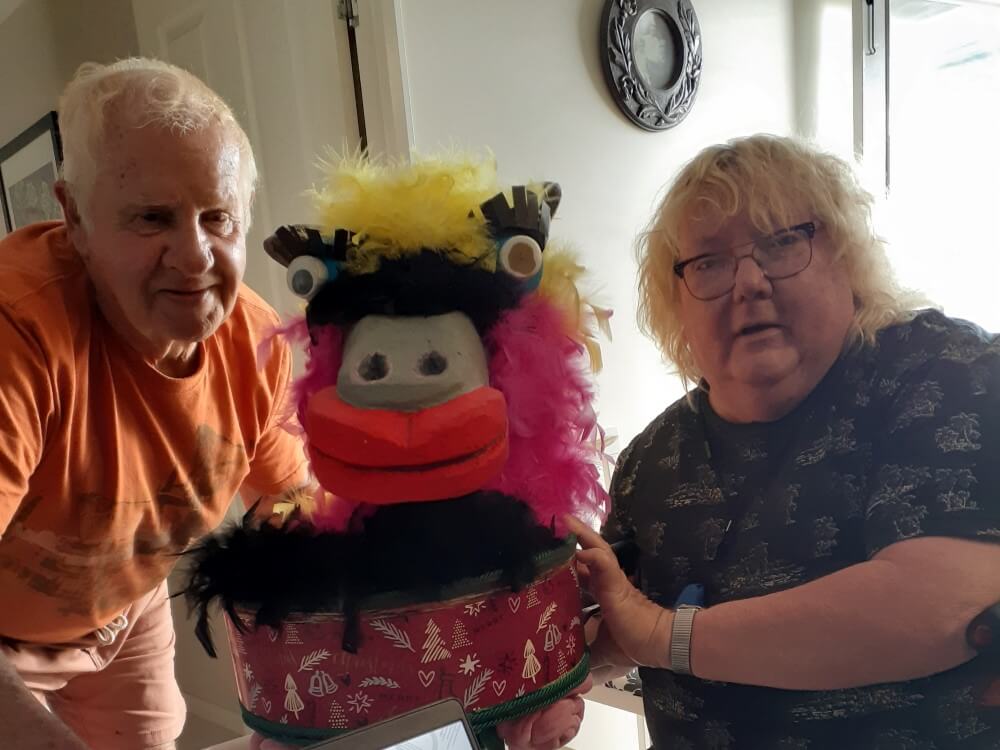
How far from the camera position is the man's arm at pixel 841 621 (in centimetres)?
75

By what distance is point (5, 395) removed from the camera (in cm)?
79

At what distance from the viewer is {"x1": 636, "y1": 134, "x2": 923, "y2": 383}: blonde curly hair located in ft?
2.96

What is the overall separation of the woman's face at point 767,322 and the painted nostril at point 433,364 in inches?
17.5

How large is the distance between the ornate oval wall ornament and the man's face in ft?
4.74

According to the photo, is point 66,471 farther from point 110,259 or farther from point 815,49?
point 815,49

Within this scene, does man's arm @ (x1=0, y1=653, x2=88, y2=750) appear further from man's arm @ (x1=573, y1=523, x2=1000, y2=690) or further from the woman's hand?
man's arm @ (x1=573, y1=523, x2=1000, y2=690)

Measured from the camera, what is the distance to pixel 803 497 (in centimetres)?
87

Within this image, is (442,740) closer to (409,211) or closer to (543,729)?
(543,729)

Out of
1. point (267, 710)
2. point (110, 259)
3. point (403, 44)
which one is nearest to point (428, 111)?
point (403, 44)

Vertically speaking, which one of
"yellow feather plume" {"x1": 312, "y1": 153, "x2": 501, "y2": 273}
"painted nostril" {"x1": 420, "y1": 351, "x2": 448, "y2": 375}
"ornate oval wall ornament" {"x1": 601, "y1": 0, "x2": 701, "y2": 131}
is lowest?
"painted nostril" {"x1": 420, "y1": 351, "x2": 448, "y2": 375}

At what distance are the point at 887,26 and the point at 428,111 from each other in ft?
5.35

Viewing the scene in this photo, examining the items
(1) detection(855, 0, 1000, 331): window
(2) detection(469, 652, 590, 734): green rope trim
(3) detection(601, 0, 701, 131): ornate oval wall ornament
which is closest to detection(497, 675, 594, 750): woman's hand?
(2) detection(469, 652, 590, 734): green rope trim

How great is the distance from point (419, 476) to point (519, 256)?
19cm

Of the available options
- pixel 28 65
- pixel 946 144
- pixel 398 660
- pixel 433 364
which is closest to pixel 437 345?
pixel 433 364
